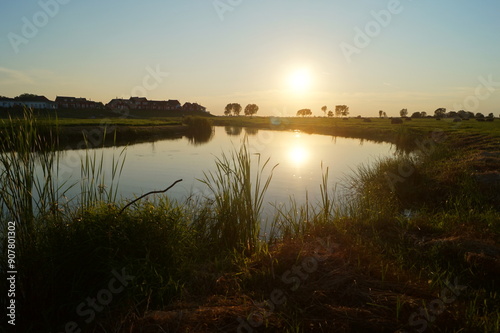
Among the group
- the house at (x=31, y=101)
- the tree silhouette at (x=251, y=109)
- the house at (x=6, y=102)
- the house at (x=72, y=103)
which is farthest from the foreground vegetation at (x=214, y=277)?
the tree silhouette at (x=251, y=109)

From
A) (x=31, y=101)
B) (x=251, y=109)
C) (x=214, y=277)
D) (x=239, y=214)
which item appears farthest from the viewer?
(x=251, y=109)

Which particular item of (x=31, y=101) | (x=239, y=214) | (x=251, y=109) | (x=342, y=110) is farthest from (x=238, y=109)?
(x=239, y=214)

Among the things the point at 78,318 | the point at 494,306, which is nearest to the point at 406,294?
the point at 494,306

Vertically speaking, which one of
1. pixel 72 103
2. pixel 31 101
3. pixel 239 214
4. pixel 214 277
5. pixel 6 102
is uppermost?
pixel 72 103

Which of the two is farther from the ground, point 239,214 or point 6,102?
point 6,102

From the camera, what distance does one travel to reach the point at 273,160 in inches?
1007

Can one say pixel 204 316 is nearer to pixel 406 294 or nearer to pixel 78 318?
pixel 78 318

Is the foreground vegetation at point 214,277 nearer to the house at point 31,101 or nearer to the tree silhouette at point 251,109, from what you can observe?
the house at point 31,101

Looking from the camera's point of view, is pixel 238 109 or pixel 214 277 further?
pixel 238 109

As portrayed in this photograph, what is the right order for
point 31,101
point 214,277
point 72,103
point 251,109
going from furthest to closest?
point 251,109 < point 72,103 < point 31,101 < point 214,277

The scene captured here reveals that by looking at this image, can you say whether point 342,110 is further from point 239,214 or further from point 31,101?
point 239,214

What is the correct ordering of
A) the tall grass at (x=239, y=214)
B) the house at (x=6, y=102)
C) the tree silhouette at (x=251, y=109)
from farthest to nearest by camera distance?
the tree silhouette at (x=251, y=109) → the house at (x=6, y=102) → the tall grass at (x=239, y=214)

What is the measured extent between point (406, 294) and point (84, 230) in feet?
14.3

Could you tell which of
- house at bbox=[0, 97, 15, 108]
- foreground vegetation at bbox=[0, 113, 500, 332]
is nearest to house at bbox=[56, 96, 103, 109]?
house at bbox=[0, 97, 15, 108]
